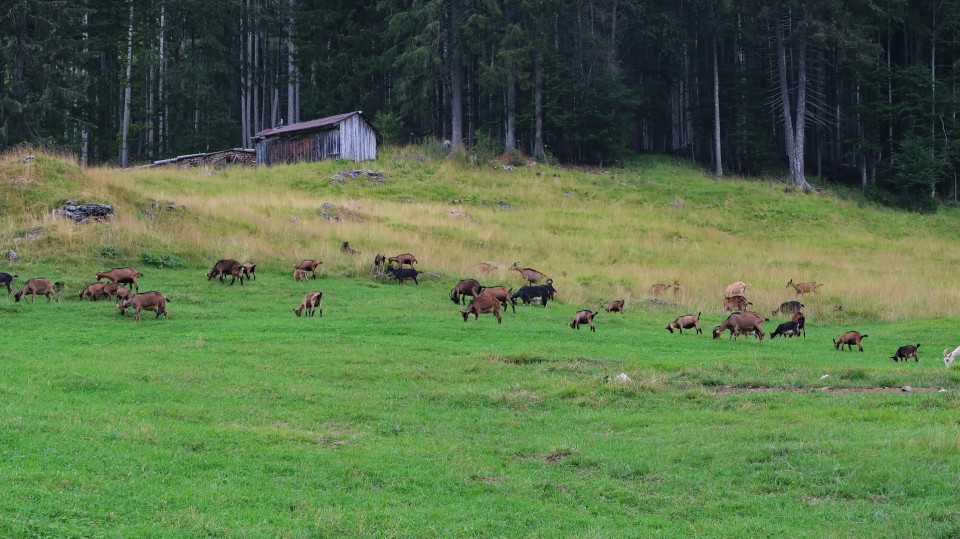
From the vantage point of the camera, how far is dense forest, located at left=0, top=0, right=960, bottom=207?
66188 millimetres

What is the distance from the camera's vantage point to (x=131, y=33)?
70312 mm

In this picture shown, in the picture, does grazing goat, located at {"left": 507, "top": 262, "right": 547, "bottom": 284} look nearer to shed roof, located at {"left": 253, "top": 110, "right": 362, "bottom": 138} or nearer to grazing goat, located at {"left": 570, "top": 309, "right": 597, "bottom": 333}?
grazing goat, located at {"left": 570, "top": 309, "right": 597, "bottom": 333}

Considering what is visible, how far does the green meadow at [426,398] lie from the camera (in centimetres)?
934

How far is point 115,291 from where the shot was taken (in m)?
24.6

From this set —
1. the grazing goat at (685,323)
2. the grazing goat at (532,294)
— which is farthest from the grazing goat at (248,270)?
the grazing goat at (685,323)

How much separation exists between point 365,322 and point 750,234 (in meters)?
35.1

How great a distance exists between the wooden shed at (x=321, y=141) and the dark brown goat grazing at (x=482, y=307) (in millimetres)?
36461

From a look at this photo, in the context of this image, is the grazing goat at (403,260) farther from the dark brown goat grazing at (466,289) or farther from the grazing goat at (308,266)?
the dark brown goat grazing at (466,289)

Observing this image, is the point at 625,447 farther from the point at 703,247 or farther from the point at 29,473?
the point at 703,247

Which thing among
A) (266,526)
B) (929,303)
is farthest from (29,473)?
(929,303)

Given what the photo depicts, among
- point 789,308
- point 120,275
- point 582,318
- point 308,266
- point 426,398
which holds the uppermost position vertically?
point 308,266

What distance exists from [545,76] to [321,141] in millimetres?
20450

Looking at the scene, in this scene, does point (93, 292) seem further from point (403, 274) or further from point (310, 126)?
point (310, 126)

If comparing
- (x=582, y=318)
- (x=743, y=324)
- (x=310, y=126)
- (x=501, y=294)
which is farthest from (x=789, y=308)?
(x=310, y=126)
